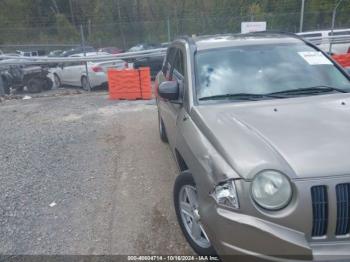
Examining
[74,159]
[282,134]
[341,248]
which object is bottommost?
[74,159]

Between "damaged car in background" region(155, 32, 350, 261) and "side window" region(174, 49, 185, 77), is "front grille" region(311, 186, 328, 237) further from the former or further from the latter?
"side window" region(174, 49, 185, 77)

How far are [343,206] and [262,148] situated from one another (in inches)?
25.0

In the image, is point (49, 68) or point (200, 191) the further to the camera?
point (49, 68)

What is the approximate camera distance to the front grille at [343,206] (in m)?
2.27

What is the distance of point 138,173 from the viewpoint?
208 inches

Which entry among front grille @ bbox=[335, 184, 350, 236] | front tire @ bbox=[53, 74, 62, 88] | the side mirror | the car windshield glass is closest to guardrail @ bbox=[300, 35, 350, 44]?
front tire @ bbox=[53, 74, 62, 88]

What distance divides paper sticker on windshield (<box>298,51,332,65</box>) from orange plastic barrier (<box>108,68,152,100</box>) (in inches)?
278

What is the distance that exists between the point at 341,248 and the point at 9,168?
4979 millimetres

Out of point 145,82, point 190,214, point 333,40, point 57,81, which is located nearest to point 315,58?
point 190,214

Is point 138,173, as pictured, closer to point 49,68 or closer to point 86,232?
point 86,232

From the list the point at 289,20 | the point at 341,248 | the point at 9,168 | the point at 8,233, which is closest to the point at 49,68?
the point at 9,168

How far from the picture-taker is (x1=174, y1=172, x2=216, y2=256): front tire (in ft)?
10.2

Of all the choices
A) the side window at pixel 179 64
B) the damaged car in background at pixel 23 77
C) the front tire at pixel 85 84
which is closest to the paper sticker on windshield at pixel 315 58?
the side window at pixel 179 64

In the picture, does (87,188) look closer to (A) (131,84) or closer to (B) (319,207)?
(B) (319,207)
